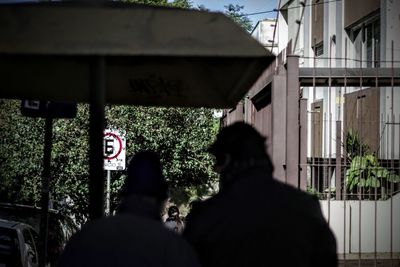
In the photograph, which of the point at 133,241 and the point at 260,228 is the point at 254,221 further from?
the point at 133,241

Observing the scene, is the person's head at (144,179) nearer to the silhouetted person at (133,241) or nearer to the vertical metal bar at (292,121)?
the silhouetted person at (133,241)

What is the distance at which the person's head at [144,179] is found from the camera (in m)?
3.37

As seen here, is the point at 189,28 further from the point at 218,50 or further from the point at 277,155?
the point at 277,155

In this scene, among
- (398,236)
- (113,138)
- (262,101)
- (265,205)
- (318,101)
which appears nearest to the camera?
(265,205)

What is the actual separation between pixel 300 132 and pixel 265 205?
18.4 ft

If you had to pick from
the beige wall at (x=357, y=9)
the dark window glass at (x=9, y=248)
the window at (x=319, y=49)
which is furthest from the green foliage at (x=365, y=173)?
the window at (x=319, y=49)

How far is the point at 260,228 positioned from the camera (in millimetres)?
Answer: 3336

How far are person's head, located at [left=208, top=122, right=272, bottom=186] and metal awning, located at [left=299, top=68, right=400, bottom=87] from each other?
17.5 feet

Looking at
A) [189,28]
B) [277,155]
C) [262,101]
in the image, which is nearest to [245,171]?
[189,28]

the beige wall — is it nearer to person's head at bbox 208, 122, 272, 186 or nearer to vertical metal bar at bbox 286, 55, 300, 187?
vertical metal bar at bbox 286, 55, 300, 187

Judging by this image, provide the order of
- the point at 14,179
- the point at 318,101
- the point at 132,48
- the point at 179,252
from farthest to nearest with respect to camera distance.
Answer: the point at 318,101
the point at 14,179
the point at 132,48
the point at 179,252

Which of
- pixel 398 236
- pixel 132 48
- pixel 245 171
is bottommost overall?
pixel 398 236

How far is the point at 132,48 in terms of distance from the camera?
361 centimetres

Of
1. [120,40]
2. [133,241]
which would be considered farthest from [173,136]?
[133,241]
